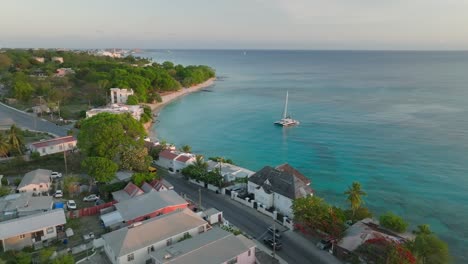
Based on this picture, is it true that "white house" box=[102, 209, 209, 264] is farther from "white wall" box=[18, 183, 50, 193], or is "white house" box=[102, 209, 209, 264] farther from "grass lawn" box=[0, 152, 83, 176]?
"grass lawn" box=[0, 152, 83, 176]

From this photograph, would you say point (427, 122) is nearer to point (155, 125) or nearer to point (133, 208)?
point (155, 125)

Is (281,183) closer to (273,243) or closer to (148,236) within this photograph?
(273,243)

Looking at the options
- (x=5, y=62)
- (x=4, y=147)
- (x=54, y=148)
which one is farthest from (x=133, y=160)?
(x=5, y=62)

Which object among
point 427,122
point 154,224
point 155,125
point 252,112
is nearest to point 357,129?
point 427,122

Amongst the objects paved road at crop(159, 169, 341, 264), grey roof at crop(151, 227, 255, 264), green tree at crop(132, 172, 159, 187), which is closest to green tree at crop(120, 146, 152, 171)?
green tree at crop(132, 172, 159, 187)

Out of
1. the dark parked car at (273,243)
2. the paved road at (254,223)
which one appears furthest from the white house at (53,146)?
the dark parked car at (273,243)

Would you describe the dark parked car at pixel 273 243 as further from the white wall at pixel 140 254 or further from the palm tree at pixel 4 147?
the palm tree at pixel 4 147
